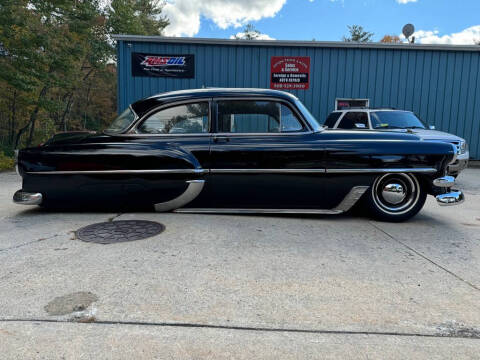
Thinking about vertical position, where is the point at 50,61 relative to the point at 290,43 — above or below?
below

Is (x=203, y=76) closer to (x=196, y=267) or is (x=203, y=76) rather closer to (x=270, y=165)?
(x=270, y=165)

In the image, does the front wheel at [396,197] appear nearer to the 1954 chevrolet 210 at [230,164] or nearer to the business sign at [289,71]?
the 1954 chevrolet 210 at [230,164]

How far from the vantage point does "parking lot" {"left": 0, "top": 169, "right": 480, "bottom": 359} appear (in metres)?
1.76

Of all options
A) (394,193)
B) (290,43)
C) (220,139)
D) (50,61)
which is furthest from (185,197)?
(50,61)

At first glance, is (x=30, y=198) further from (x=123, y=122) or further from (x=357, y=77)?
(x=357, y=77)

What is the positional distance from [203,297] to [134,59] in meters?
10.4

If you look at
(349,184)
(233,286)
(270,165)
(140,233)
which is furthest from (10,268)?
(349,184)

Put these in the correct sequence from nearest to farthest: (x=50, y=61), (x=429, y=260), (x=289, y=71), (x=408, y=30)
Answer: (x=429, y=260), (x=289, y=71), (x=50, y=61), (x=408, y=30)

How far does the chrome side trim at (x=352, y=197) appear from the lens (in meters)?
4.02

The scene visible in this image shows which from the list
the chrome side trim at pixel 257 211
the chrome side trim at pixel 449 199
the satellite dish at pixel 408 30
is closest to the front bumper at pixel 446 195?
the chrome side trim at pixel 449 199

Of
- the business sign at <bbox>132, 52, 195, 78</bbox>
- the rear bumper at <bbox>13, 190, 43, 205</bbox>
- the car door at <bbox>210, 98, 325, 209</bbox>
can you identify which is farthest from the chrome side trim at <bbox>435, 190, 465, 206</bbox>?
the business sign at <bbox>132, 52, 195, 78</bbox>

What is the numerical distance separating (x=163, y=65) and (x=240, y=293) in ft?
33.4

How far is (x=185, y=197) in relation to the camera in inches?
159

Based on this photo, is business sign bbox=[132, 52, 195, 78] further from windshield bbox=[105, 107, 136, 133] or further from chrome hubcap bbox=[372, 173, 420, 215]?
chrome hubcap bbox=[372, 173, 420, 215]
